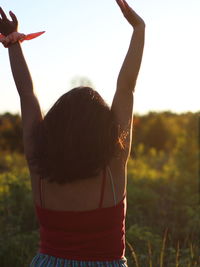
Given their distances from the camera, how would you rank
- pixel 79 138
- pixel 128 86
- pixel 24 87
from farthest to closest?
pixel 24 87, pixel 128 86, pixel 79 138

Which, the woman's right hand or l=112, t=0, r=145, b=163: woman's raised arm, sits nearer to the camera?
l=112, t=0, r=145, b=163: woman's raised arm

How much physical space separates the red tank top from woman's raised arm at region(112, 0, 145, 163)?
24 centimetres

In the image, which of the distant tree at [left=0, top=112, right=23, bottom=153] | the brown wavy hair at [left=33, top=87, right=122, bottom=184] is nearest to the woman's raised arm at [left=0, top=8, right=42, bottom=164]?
the brown wavy hair at [left=33, top=87, right=122, bottom=184]

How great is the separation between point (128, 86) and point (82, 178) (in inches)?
17.9

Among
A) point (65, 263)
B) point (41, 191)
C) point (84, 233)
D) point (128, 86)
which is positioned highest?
point (128, 86)

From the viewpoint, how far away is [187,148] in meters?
12.0

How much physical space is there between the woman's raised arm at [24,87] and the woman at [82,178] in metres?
0.06

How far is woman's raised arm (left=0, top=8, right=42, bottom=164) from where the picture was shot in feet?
7.43

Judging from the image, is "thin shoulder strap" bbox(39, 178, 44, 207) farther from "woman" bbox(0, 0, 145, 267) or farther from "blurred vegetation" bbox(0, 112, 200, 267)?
"blurred vegetation" bbox(0, 112, 200, 267)

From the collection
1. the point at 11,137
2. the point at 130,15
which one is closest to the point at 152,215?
the point at 130,15

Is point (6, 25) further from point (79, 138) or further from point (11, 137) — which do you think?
point (11, 137)

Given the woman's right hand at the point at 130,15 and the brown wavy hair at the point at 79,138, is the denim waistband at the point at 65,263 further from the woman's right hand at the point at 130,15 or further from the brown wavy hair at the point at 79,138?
the woman's right hand at the point at 130,15

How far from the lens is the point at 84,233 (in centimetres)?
212

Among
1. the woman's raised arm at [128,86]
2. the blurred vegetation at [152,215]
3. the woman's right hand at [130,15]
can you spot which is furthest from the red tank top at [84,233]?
the woman's right hand at [130,15]
